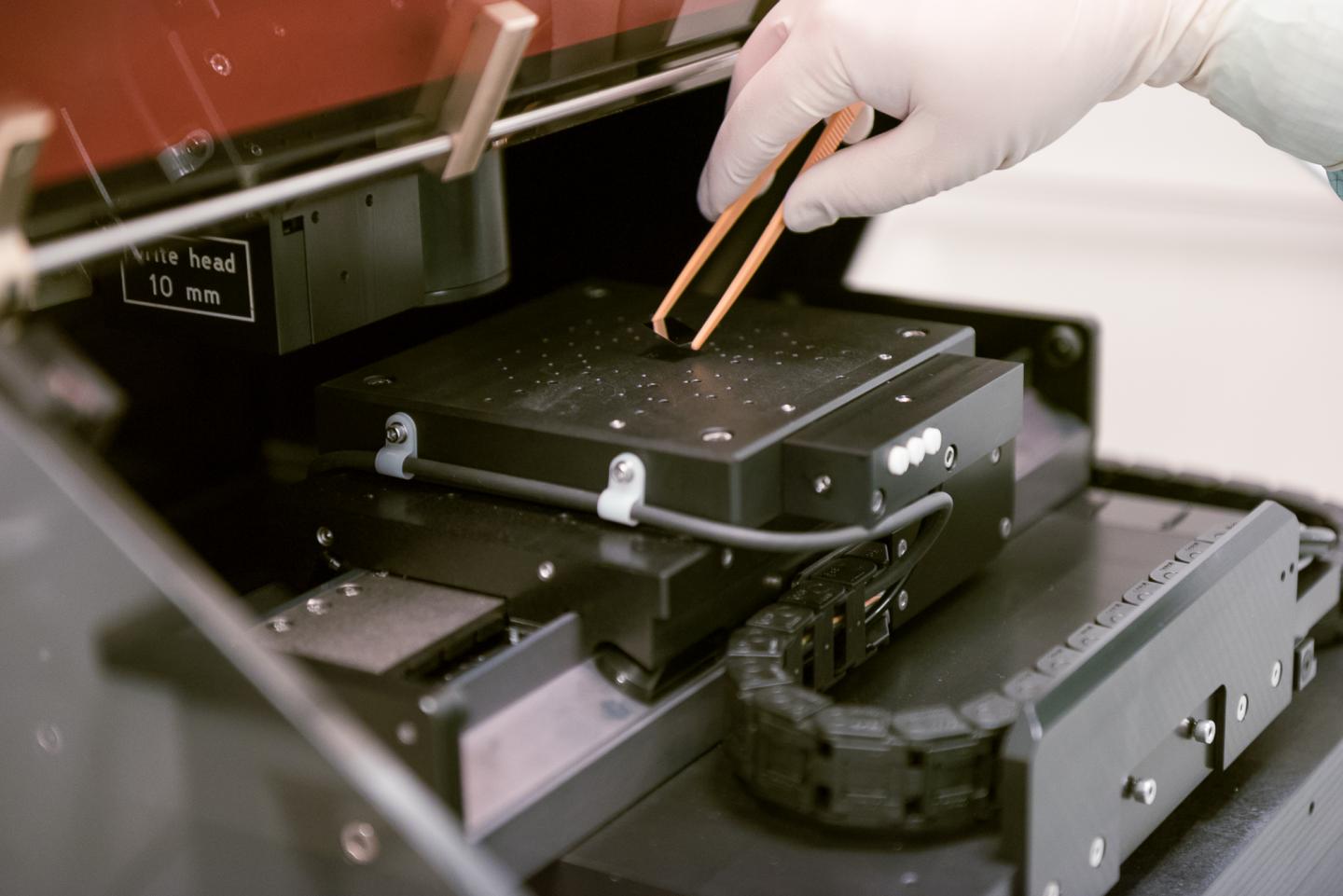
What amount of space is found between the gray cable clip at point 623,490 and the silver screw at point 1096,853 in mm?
301

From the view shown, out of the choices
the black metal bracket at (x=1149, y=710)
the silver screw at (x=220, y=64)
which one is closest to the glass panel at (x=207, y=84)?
the silver screw at (x=220, y=64)

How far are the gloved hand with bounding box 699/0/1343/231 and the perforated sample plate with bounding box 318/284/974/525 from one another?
10cm

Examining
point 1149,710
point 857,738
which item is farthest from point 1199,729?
point 857,738

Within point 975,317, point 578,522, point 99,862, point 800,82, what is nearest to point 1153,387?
point 975,317

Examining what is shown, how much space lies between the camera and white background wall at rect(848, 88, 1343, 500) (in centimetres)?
324

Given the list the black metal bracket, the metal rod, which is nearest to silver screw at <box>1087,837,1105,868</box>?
the black metal bracket

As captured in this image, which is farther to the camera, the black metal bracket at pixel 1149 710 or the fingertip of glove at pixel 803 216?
the fingertip of glove at pixel 803 216

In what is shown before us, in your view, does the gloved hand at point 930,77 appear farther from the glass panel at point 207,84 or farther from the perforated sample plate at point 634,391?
the glass panel at point 207,84

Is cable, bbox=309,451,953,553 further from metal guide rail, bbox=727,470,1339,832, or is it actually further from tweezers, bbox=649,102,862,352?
tweezers, bbox=649,102,862,352

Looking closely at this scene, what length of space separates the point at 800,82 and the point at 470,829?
557 mm

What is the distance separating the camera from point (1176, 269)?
13.1 feet

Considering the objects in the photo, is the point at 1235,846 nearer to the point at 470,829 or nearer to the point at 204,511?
the point at 470,829

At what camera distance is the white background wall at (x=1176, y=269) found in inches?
128

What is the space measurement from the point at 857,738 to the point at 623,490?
0.62 ft
